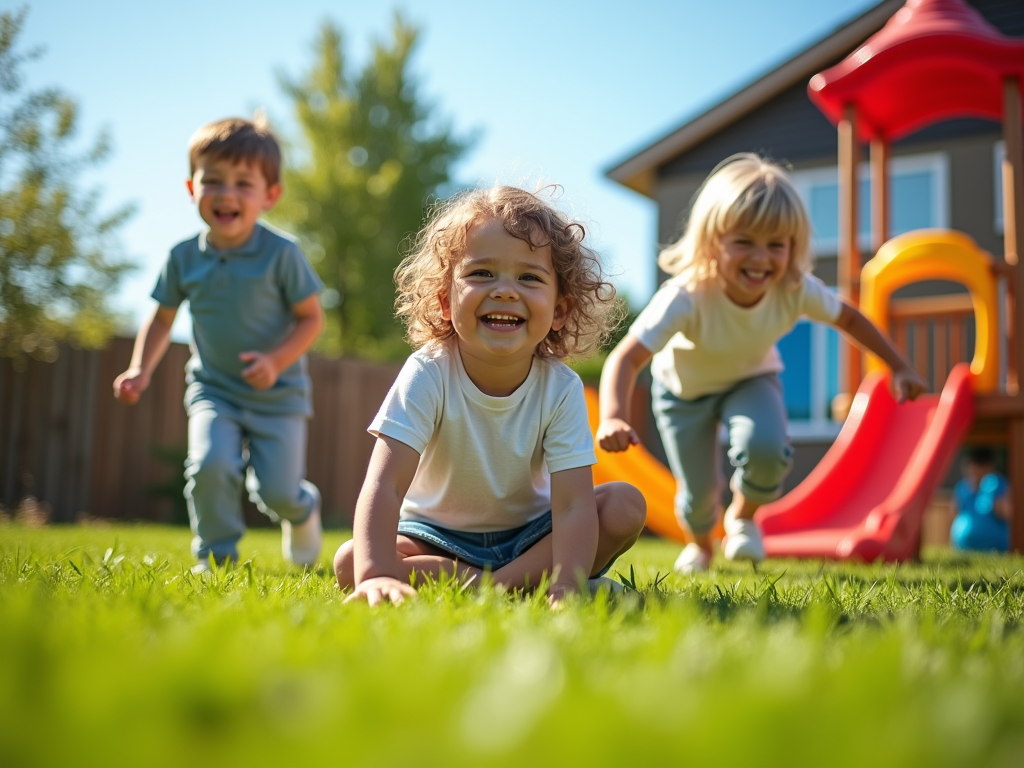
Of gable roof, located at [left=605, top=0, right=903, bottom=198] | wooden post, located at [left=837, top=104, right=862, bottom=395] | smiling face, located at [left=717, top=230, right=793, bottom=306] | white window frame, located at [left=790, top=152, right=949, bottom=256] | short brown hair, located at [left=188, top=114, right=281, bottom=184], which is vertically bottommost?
smiling face, located at [left=717, top=230, right=793, bottom=306]

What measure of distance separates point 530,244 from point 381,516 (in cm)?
86

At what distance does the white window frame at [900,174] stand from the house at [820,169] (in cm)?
1

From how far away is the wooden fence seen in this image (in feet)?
30.8

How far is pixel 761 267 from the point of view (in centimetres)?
390

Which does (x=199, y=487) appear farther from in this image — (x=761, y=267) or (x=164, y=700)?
(x=164, y=700)

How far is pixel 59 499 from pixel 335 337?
12.8 meters

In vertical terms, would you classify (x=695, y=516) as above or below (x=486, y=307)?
below

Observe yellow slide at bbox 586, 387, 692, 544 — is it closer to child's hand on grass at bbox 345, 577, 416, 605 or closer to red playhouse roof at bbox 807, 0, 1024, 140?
red playhouse roof at bbox 807, 0, 1024, 140

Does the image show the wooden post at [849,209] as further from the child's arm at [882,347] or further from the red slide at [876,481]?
the child's arm at [882,347]

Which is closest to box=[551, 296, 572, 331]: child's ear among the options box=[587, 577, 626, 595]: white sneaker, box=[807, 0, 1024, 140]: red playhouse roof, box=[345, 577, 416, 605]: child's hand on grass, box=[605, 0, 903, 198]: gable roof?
box=[587, 577, 626, 595]: white sneaker

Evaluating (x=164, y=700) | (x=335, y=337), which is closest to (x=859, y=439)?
(x=164, y=700)

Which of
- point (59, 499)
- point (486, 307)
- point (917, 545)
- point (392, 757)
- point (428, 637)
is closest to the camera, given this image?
point (392, 757)

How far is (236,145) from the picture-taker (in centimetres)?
401

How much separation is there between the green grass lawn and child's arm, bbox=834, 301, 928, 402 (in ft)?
7.68
